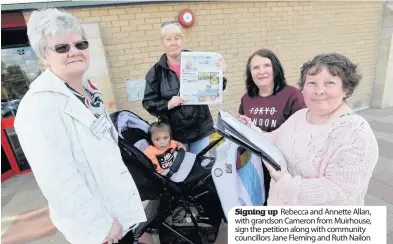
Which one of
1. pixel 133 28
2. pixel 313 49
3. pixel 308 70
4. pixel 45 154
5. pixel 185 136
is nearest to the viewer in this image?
pixel 45 154

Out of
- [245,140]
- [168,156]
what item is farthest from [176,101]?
[245,140]

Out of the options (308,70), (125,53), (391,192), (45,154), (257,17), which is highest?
(257,17)

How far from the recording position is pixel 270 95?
1607mm

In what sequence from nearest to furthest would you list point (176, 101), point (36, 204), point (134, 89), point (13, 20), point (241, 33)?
1. point (176, 101)
2. point (36, 204)
3. point (13, 20)
4. point (134, 89)
5. point (241, 33)

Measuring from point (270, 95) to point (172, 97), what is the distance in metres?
0.78

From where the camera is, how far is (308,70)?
44.4 inches

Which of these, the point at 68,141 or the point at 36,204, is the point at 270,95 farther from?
the point at 36,204

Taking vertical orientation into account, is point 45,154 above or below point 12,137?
above

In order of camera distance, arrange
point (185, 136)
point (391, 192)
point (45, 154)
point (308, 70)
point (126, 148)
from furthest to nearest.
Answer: point (391, 192) < point (185, 136) < point (126, 148) < point (308, 70) < point (45, 154)

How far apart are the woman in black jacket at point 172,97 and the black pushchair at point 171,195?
0.23 metres

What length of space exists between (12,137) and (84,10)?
2415 millimetres

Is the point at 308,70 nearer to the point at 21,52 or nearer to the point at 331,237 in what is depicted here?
the point at 331,237

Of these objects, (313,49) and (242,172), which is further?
(313,49)

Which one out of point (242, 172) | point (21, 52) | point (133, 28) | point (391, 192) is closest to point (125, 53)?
point (133, 28)
